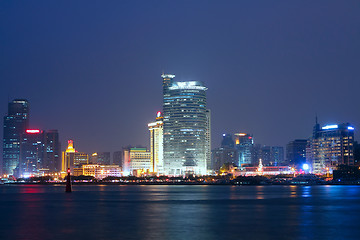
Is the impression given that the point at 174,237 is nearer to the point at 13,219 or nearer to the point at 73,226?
the point at 73,226

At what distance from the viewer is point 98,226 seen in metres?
58.3

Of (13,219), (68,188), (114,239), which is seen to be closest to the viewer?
(114,239)

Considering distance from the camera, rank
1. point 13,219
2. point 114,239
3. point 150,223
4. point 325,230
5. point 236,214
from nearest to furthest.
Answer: point 114,239 < point 325,230 < point 150,223 < point 13,219 < point 236,214

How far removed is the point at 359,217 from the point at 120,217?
28442 millimetres

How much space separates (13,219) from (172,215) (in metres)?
19.0

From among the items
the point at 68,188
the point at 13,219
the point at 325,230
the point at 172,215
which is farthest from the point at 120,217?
the point at 68,188

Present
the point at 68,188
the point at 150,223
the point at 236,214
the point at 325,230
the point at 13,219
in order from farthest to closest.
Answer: the point at 68,188 < the point at 236,214 < the point at 13,219 < the point at 150,223 < the point at 325,230

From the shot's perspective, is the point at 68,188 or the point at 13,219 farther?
the point at 68,188

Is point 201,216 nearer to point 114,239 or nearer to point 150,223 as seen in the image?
point 150,223

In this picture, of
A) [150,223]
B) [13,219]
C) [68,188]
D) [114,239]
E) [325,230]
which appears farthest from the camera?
[68,188]

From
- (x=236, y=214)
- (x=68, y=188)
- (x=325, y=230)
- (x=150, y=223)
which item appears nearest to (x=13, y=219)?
(x=150, y=223)

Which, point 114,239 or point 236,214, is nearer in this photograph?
point 114,239

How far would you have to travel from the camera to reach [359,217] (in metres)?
68.0

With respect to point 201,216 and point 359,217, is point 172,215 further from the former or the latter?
point 359,217
